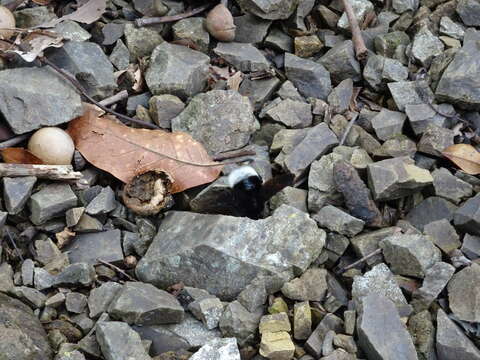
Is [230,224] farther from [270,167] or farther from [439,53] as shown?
[439,53]

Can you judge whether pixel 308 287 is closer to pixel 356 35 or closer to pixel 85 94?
pixel 85 94

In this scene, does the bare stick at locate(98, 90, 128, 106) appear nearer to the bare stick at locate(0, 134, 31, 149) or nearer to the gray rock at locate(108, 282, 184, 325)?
the bare stick at locate(0, 134, 31, 149)

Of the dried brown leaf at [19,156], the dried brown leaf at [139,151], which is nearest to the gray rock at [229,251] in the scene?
the dried brown leaf at [139,151]

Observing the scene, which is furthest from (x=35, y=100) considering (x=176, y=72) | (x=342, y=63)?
(x=342, y=63)

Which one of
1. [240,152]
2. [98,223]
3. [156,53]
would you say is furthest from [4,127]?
[240,152]

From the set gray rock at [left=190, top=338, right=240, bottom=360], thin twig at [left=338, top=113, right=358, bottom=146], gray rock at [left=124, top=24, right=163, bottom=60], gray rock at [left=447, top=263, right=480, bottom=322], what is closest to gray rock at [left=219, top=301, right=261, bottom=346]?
gray rock at [left=190, top=338, right=240, bottom=360]

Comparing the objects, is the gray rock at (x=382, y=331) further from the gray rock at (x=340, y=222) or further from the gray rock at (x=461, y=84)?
the gray rock at (x=461, y=84)

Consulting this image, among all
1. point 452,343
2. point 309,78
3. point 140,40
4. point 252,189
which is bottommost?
point 452,343
